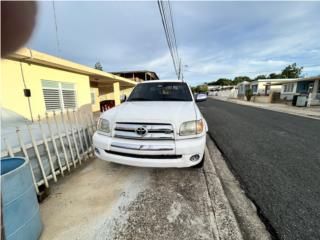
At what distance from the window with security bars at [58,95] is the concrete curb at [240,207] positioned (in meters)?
6.34

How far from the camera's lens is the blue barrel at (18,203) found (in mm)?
1420

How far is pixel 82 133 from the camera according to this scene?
3.57 metres

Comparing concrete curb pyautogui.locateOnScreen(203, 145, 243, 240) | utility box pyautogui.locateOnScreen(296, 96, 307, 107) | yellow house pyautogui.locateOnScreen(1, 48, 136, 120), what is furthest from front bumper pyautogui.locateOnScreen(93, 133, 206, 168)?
utility box pyautogui.locateOnScreen(296, 96, 307, 107)

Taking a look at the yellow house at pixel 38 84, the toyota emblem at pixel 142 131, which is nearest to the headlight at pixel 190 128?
the toyota emblem at pixel 142 131

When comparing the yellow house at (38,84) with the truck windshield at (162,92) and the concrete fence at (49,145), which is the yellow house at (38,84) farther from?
the truck windshield at (162,92)

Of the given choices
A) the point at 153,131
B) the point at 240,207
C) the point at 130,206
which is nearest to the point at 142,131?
the point at 153,131

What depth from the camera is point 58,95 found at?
6.96m

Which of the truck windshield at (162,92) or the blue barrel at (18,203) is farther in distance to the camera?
the truck windshield at (162,92)

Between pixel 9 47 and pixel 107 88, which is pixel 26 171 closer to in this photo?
pixel 9 47

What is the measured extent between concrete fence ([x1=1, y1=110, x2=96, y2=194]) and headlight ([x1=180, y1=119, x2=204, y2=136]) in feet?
6.53

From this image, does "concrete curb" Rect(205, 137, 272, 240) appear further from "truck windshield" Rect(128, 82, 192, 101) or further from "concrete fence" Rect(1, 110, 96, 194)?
"concrete fence" Rect(1, 110, 96, 194)

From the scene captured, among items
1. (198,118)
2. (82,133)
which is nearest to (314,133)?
(198,118)

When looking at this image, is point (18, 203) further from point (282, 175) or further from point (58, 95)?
point (58, 95)

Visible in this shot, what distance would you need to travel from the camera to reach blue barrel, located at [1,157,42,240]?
142 cm
